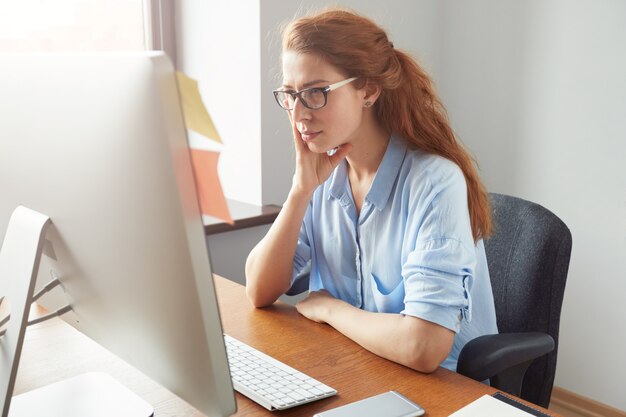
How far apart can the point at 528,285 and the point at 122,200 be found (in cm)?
97

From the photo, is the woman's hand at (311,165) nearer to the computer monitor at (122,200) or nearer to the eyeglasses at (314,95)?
the eyeglasses at (314,95)

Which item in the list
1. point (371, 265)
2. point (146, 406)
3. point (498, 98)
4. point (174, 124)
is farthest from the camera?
point (498, 98)

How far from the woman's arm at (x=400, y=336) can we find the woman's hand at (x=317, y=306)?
0.03 metres

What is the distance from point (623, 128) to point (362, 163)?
1.02 metres

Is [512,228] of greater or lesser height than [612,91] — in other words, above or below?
below

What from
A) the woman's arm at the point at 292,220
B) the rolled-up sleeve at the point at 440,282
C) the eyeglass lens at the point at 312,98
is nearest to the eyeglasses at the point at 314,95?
the eyeglass lens at the point at 312,98

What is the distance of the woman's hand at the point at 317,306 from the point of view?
123cm

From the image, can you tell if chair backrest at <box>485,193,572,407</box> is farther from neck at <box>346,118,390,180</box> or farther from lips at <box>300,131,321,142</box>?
lips at <box>300,131,321,142</box>

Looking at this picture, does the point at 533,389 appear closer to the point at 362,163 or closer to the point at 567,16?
the point at 362,163

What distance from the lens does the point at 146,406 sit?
875mm

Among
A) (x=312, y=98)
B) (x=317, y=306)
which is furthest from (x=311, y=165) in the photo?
(x=317, y=306)

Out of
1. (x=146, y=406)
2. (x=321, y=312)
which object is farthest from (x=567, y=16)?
(x=146, y=406)

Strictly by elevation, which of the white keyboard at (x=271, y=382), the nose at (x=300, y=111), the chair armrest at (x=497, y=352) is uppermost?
the nose at (x=300, y=111)

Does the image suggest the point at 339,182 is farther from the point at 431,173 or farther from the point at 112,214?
the point at 112,214
